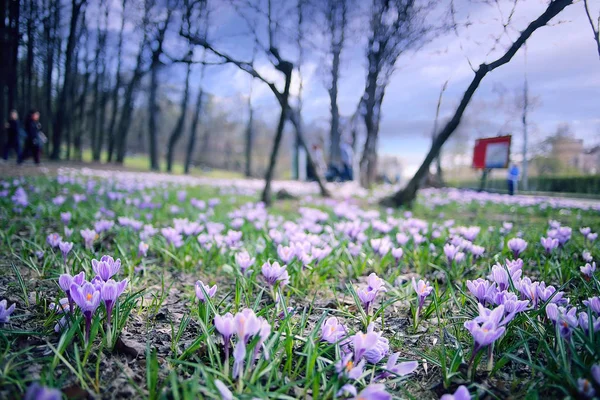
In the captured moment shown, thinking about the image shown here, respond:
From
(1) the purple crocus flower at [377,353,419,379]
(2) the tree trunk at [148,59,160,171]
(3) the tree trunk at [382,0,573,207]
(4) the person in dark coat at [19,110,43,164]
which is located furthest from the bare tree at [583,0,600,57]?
(2) the tree trunk at [148,59,160,171]

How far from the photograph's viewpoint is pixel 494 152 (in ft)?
12.4

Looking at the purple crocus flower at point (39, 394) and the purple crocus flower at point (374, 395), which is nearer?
the purple crocus flower at point (39, 394)

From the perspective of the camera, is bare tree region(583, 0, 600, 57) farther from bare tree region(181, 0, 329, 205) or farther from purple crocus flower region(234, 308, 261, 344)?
bare tree region(181, 0, 329, 205)

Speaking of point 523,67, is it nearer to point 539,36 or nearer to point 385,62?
point 539,36

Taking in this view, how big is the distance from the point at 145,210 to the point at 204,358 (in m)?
3.88

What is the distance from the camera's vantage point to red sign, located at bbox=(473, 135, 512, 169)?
3649 mm

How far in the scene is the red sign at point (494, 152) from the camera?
3649mm

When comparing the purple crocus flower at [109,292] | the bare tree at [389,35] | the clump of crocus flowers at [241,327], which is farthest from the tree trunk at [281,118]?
the clump of crocus flowers at [241,327]

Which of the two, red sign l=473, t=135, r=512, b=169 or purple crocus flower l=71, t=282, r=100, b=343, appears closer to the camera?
purple crocus flower l=71, t=282, r=100, b=343

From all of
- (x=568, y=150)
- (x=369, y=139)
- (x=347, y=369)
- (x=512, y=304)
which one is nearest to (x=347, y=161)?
(x=369, y=139)

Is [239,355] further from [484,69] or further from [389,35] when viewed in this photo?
[389,35]

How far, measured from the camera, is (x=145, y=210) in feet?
15.2

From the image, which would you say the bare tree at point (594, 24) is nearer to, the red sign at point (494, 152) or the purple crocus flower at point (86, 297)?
the red sign at point (494, 152)

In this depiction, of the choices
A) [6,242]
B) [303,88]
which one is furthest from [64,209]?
[303,88]
